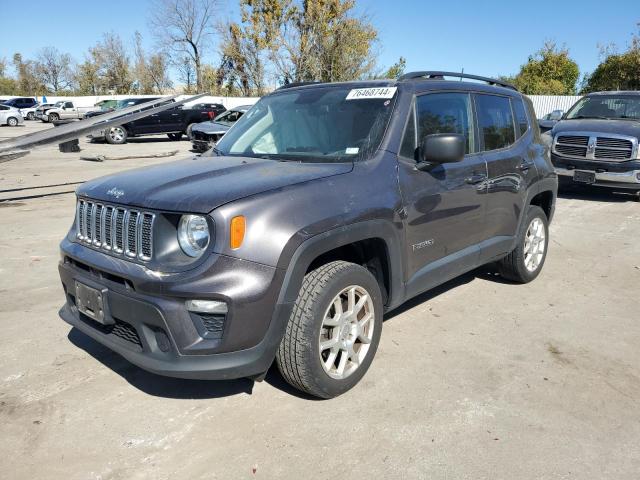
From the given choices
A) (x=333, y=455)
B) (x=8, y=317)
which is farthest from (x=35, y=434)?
(x=8, y=317)

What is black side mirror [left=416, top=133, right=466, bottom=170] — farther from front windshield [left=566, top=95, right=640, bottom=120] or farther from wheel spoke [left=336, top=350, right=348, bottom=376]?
front windshield [left=566, top=95, right=640, bottom=120]

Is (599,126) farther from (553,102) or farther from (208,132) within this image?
(553,102)

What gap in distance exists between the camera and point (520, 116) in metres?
4.96

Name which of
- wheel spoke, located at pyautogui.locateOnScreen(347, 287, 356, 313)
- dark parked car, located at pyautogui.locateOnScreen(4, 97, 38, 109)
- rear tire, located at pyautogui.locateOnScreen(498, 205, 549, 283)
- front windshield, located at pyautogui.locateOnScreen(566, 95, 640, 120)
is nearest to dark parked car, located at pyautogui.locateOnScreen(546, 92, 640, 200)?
front windshield, located at pyautogui.locateOnScreen(566, 95, 640, 120)

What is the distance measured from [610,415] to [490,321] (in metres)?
1.40

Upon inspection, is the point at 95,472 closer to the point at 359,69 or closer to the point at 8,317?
the point at 8,317

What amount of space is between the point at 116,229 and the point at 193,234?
0.53 metres

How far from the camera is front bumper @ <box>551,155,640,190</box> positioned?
9.27 metres

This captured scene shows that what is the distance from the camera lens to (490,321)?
4.33 meters

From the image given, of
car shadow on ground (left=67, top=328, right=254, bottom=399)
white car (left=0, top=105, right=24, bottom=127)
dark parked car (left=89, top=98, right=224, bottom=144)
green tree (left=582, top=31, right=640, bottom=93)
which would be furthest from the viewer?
white car (left=0, top=105, right=24, bottom=127)

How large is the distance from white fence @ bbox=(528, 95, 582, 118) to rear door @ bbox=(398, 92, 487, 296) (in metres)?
28.7

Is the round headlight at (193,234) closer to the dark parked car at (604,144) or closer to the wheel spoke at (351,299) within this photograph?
the wheel spoke at (351,299)

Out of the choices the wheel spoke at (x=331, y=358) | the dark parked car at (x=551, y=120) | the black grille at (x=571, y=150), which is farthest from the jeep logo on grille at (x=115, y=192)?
the dark parked car at (x=551, y=120)

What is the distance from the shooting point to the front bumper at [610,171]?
927cm
